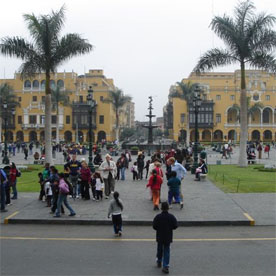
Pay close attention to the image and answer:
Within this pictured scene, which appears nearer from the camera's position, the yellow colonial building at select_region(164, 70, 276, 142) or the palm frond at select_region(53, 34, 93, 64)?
the palm frond at select_region(53, 34, 93, 64)

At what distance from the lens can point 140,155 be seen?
58.7ft

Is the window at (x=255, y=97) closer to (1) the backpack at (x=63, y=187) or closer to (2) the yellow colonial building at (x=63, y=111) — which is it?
(2) the yellow colonial building at (x=63, y=111)

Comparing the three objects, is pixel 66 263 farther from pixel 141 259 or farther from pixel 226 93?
pixel 226 93

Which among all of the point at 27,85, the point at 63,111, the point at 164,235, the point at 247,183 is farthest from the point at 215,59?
the point at 27,85

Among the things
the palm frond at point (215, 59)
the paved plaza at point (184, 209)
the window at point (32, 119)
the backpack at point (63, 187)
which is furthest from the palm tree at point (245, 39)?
the window at point (32, 119)

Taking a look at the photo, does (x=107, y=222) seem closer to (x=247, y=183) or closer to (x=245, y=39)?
(x=247, y=183)

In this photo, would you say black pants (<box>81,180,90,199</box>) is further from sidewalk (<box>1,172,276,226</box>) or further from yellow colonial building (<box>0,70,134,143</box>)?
yellow colonial building (<box>0,70,134,143</box>)

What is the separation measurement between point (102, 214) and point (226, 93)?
66.2 meters

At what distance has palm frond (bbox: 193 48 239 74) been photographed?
2417 centimetres

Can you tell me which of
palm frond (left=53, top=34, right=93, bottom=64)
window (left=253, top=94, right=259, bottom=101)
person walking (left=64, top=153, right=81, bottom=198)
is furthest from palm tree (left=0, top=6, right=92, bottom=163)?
window (left=253, top=94, right=259, bottom=101)

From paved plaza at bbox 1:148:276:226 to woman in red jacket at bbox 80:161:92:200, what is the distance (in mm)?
303

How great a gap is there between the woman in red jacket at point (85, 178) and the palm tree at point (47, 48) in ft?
32.8

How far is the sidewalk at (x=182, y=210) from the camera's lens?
9.78 meters

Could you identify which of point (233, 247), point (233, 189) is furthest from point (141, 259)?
point (233, 189)
